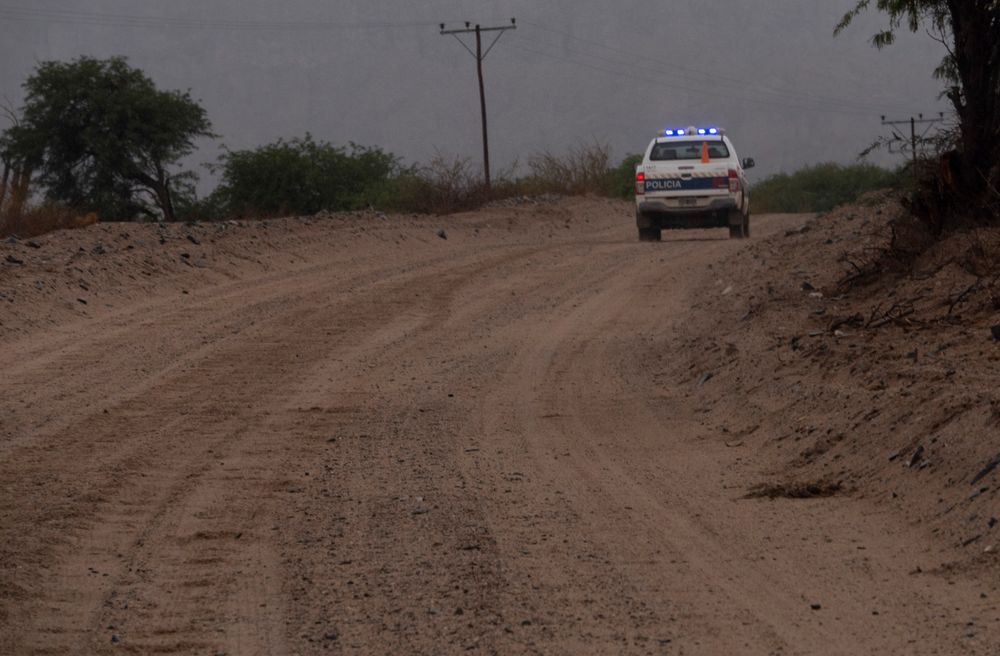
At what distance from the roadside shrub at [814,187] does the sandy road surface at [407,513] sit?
1586 inches

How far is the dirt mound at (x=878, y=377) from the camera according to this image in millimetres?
6348

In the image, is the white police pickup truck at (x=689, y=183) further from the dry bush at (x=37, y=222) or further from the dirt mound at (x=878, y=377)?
the dry bush at (x=37, y=222)

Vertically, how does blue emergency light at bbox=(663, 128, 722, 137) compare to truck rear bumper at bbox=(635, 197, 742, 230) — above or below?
above

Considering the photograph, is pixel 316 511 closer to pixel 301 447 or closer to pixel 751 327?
pixel 301 447

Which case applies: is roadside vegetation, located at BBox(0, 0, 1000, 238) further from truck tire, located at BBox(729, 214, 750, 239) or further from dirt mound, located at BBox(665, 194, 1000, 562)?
dirt mound, located at BBox(665, 194, 1000, 562)

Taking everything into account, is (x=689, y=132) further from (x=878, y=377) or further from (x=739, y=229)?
(x=878, y=377)

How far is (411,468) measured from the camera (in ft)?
25.3

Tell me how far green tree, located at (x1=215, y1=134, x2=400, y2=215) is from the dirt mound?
29.3 m

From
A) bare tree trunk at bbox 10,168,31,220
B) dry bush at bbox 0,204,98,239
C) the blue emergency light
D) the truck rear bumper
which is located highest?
the blue emergency light

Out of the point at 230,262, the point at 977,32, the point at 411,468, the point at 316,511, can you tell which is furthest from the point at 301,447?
the point at 230,262

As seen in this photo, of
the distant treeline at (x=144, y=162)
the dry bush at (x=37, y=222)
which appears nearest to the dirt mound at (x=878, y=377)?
the dry bush at (x=37, y=222)

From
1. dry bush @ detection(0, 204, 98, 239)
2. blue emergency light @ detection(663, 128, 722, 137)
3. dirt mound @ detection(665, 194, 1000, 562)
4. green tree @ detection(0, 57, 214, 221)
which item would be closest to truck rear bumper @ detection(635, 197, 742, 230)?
blue emergency light @ detection(663, 128, 722, 137)

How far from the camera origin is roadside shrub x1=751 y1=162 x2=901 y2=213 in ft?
171

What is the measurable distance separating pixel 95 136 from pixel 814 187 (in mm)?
30903
